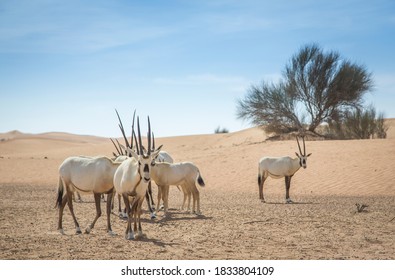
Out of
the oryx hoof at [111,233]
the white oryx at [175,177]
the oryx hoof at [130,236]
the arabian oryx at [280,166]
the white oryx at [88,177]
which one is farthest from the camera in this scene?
the arabian oryx at [280,166]

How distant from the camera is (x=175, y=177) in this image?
13.2 m

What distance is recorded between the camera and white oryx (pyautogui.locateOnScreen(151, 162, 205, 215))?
514 inches

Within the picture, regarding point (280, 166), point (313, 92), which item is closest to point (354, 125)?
point (313, 92)

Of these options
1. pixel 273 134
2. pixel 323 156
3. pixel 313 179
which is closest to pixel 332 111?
pixel 273 134

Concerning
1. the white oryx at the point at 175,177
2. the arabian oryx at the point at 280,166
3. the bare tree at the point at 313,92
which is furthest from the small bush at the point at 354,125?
the white oryx at the point at 175,177

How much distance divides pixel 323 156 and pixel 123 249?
1982 cm

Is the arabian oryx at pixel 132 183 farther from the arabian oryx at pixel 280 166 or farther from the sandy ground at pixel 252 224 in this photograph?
the arabian oryx at pixel 280 166

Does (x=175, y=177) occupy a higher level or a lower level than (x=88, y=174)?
lower

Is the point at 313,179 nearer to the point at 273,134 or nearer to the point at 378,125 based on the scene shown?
the point at 273,134

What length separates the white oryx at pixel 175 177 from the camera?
1306 centimetres

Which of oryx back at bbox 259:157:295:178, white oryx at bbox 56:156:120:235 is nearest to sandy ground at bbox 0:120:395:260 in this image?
white oryx at bbox 56:156:120:235

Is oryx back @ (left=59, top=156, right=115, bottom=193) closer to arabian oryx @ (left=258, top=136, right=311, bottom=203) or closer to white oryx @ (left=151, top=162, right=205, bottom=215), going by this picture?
white oryx @ (left=151, top=162, right=205, bottom=215)

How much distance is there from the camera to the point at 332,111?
37281 millimetres

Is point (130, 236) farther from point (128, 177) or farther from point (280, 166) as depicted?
point (280, 166)
